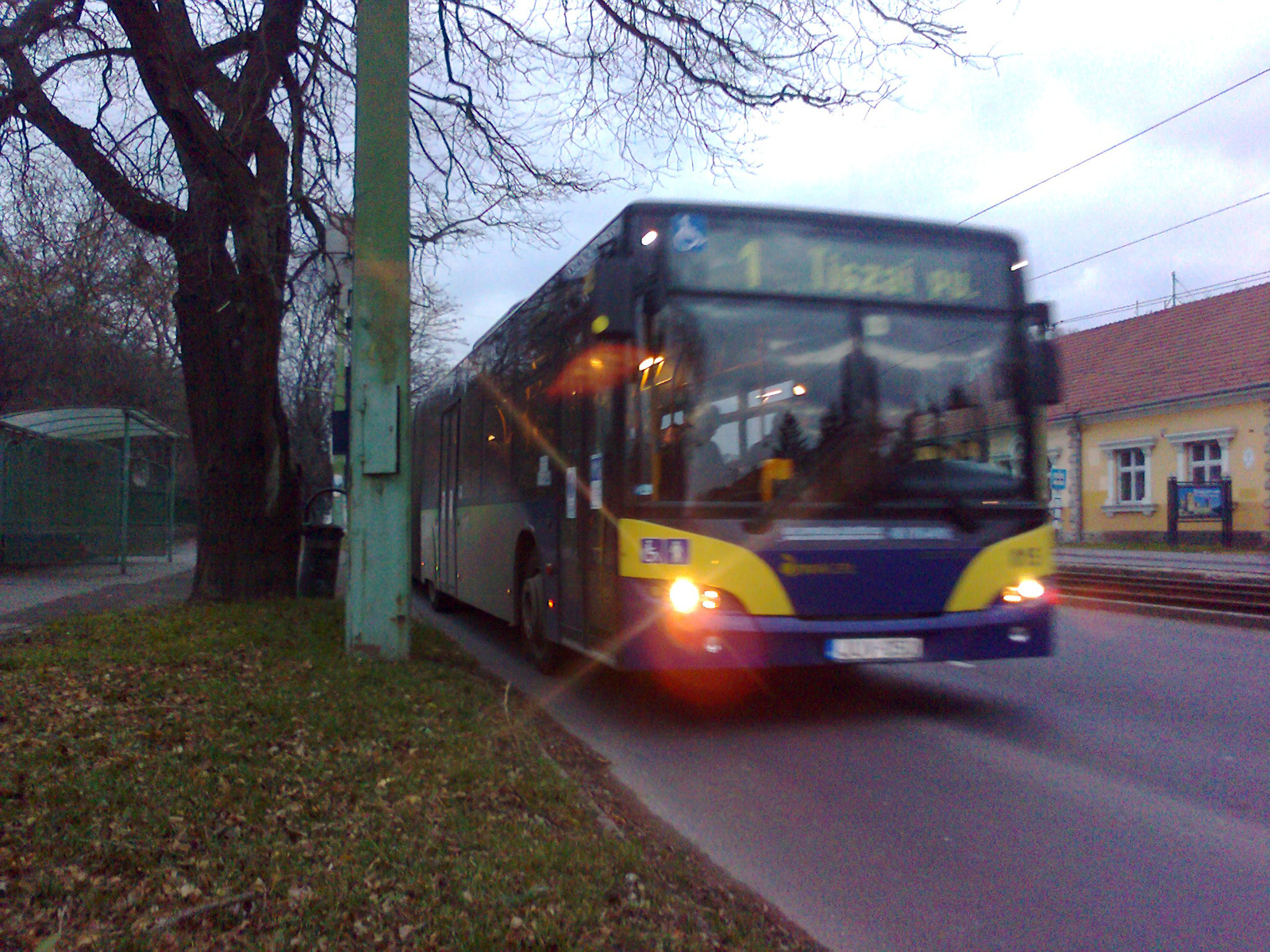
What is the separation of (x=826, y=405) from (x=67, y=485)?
17331mm

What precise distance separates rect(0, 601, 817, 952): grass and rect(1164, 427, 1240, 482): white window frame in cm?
2941

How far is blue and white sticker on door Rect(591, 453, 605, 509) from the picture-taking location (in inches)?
269

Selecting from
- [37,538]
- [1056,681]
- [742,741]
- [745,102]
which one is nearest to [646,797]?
[742,741]

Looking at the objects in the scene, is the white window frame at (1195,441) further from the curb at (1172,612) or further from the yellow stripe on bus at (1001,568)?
the yellow stripe on bus at (1001,568)

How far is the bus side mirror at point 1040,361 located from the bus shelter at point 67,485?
14.8 metres

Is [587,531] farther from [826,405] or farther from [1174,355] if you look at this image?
[1174,355]

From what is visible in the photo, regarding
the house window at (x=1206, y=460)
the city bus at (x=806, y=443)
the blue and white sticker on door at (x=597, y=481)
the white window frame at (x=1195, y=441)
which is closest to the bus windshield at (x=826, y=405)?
the city bus at (x=806, y=443)

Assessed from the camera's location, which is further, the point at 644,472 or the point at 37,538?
the point at 37,538

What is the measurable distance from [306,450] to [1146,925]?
46.9 metres

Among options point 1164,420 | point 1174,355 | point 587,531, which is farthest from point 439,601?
point 1174,355

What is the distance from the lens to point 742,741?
653 cm

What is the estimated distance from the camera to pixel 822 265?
22.1 feet

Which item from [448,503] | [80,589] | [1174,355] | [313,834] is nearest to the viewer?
[313,834]

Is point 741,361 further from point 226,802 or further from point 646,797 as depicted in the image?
point 226,802
